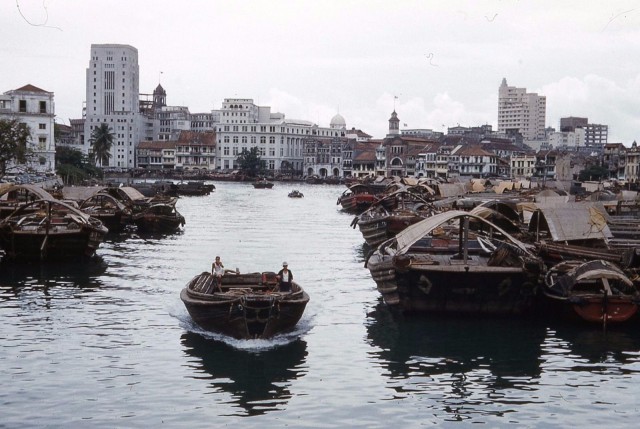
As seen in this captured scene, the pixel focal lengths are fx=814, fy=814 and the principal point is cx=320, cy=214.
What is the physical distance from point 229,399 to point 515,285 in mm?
11224

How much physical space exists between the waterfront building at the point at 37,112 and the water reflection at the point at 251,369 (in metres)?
85.6

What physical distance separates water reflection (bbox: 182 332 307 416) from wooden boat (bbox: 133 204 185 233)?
3329 centimetres

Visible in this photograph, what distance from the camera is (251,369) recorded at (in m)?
20.9

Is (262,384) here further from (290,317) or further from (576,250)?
(576,250)

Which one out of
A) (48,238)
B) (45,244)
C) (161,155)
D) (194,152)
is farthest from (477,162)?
(45,244)

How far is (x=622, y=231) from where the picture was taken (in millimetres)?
39062

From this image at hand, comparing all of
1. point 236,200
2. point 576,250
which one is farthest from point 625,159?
point 576,250

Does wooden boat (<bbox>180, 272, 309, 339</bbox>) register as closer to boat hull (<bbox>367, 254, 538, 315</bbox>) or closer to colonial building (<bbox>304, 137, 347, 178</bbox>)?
boat hull (<bbox>367, 254, 538, 315</bbox>)

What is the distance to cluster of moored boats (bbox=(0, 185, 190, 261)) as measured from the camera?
122 ft

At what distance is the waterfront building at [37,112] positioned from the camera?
102750 mm

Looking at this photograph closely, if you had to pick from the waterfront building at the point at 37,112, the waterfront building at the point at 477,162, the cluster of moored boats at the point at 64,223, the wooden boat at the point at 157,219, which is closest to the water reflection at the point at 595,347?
the cluster of moored boats at the point at 64,223

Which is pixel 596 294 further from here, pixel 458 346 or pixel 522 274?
pixel 458 346

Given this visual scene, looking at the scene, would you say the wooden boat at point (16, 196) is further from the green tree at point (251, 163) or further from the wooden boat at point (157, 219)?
the green tree at point (251, 163)

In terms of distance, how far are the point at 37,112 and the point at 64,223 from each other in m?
67.3
